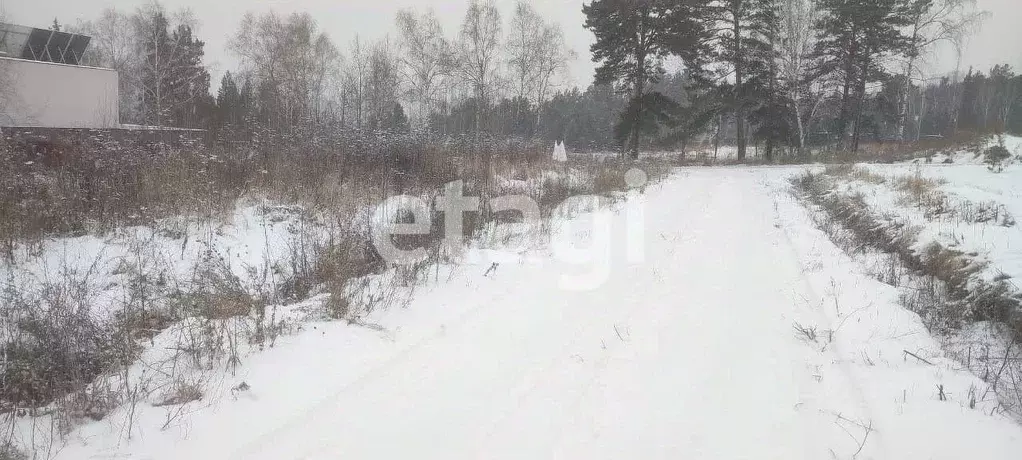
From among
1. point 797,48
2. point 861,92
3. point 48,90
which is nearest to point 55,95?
point 48,90

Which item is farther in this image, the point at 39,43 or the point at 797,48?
the point at 797,48

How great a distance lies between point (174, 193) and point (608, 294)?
4783mm

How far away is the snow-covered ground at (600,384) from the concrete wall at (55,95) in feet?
41.5

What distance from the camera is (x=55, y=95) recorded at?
44.7 feet

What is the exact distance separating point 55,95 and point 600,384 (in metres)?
17.3

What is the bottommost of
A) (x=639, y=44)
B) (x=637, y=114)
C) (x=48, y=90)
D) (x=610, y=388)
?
(x=610, y=388)

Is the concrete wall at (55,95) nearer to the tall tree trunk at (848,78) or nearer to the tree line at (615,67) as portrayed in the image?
Answer: the tree line at (615,67)

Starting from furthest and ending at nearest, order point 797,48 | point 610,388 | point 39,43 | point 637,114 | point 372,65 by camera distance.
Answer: point 372,65
point 797,48
point 637,114
point 39,43
point 610,388

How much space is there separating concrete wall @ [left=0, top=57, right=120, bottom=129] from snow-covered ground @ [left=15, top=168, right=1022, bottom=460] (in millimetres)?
12644

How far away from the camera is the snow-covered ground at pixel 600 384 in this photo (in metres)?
2.25

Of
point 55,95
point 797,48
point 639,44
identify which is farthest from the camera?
point 797,48

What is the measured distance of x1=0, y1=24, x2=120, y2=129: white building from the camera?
12398 mm

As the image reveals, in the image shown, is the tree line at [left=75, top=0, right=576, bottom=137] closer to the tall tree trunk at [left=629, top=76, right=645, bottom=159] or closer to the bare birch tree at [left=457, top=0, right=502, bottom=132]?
the bare birch tree at [left=457, top=0, right=502, bottom=132]

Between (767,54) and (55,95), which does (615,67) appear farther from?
(55,95)
